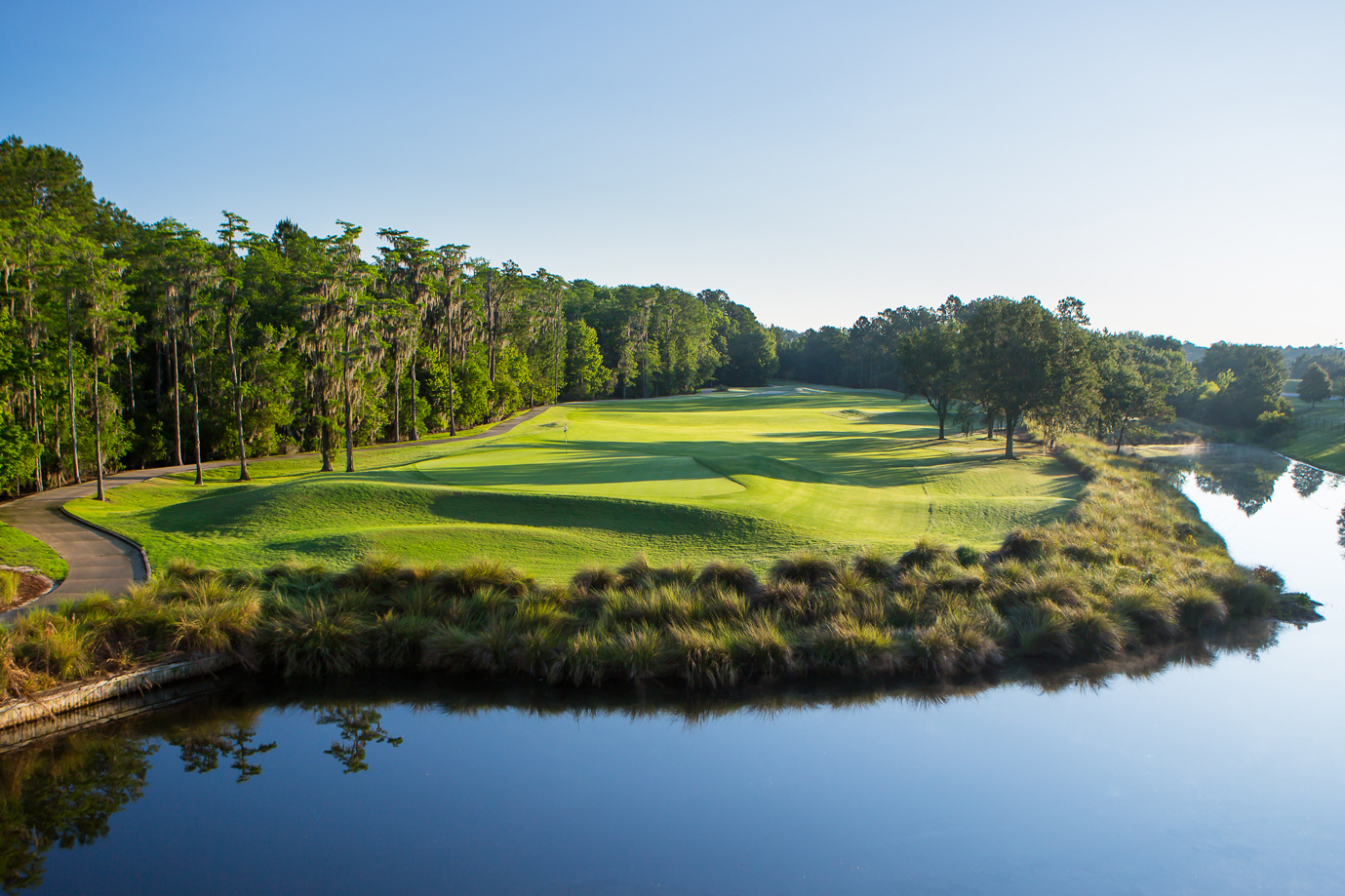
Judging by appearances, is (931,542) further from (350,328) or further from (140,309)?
(140,309)

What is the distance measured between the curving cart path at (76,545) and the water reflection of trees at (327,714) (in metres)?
5.36

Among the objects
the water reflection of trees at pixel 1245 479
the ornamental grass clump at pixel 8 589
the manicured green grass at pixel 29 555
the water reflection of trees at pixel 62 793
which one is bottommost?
the water reflection of trees at pixel 1245 479

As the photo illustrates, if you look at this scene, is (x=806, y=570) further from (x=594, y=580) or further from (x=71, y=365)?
(x=71, y=365)

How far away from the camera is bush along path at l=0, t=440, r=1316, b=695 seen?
39.7 feet

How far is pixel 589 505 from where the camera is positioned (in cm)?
2188

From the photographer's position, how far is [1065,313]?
42.5 metres

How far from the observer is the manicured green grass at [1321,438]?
5347 centimetres

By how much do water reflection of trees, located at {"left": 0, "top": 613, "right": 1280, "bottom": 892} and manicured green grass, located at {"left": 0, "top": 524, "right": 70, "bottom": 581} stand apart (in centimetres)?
882

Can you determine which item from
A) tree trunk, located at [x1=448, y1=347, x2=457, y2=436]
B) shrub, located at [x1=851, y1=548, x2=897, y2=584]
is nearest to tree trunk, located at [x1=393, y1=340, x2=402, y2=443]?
tree trunk, located at [x1=448, y1=347, x2=457, y2=436]

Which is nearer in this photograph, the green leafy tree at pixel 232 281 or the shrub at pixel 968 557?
the shrub at pixel 968 557

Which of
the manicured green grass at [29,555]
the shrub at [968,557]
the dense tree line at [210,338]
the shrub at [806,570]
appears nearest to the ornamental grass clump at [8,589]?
the manicured green grass at [29,555]

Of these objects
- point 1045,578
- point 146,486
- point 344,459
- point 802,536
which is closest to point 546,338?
point 344,459

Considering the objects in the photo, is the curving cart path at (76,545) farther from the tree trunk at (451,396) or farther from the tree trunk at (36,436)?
the tree trunk at (451,396)

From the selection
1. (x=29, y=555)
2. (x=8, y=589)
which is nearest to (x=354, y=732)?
(x=8, y=589)
